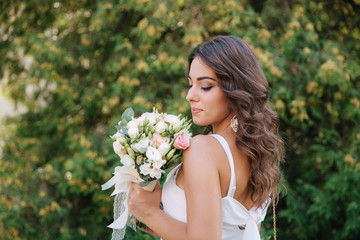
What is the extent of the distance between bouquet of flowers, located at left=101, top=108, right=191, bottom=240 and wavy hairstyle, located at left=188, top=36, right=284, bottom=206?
0.90ft

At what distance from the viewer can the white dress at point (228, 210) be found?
5.85 ft

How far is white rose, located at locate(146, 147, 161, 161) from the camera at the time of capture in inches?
68.3

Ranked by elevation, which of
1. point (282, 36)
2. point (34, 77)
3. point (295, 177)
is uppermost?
point (282, 36)

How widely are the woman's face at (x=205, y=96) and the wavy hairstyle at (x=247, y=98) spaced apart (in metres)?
0.03

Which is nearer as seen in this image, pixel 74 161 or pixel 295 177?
pixel 74 161

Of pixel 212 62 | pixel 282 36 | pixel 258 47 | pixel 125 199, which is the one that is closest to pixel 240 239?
pixel 125 199

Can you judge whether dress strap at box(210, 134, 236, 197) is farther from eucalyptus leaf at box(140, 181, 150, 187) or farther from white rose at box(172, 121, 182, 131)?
eucalyptus leaf at box(140, 181, 150, 187)

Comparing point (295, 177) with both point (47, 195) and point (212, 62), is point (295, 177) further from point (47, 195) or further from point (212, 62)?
point (212, 62)

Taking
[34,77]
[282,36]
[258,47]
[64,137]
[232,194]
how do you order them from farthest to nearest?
[64,137], [34,77], [282,36], [258,47], [232,194]

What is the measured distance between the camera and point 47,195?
16.2 feet

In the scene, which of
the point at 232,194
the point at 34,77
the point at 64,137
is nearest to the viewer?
the point at 232,194

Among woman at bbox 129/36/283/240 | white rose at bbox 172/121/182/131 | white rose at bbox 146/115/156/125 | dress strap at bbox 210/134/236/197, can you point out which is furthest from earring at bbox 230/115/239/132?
white rose at bbox 146/115/156/125

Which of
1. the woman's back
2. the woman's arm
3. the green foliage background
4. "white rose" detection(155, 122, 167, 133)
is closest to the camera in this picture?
the woman's arm

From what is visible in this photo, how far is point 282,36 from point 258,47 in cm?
51
